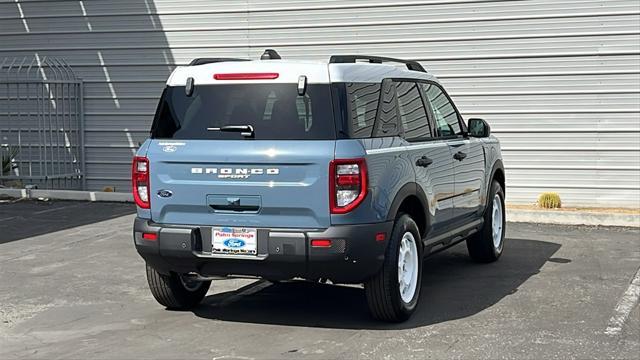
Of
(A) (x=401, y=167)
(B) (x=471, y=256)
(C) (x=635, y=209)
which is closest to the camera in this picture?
(A) (x=401, y=167)

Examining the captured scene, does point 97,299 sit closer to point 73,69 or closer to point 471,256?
point 471,256

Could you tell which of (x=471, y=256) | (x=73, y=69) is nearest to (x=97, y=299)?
(x=471, y=256)

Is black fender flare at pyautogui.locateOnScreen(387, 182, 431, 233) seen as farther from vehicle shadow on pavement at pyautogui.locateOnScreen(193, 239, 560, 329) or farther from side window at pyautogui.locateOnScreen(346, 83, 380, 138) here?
vehicle shadow on pavement at pyautogui.locateOnScreen(193, 239, 560, 329)

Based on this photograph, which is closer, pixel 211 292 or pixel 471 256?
pixel 211 292

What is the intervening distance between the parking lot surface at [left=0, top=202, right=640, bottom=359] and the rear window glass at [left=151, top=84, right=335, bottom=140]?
1.43m

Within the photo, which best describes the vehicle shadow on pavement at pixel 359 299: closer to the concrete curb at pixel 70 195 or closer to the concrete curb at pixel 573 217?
the concrete curb at pixel 573 217

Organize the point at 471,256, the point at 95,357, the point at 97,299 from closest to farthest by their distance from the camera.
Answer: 1. the point at 95,357
2. the point at 97,299
3. the point at 471,256

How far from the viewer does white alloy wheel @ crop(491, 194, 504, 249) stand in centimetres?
909

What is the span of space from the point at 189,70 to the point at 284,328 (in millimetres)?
2044

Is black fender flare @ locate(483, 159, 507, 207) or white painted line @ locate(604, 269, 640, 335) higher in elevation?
black fender flare @ locate(483, 159, 507, 207)

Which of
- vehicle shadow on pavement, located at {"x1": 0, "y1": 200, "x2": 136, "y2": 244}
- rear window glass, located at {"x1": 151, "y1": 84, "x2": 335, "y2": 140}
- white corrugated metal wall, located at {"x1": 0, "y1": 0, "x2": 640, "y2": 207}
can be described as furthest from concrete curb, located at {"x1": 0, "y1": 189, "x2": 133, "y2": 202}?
rear window glass, located at {"x1": 151, "y1": 84, "x2": 335, "y2": 140}

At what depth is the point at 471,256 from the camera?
9.05 m

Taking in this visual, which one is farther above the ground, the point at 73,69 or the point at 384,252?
the point at 73,69

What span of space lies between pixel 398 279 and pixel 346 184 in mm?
915
